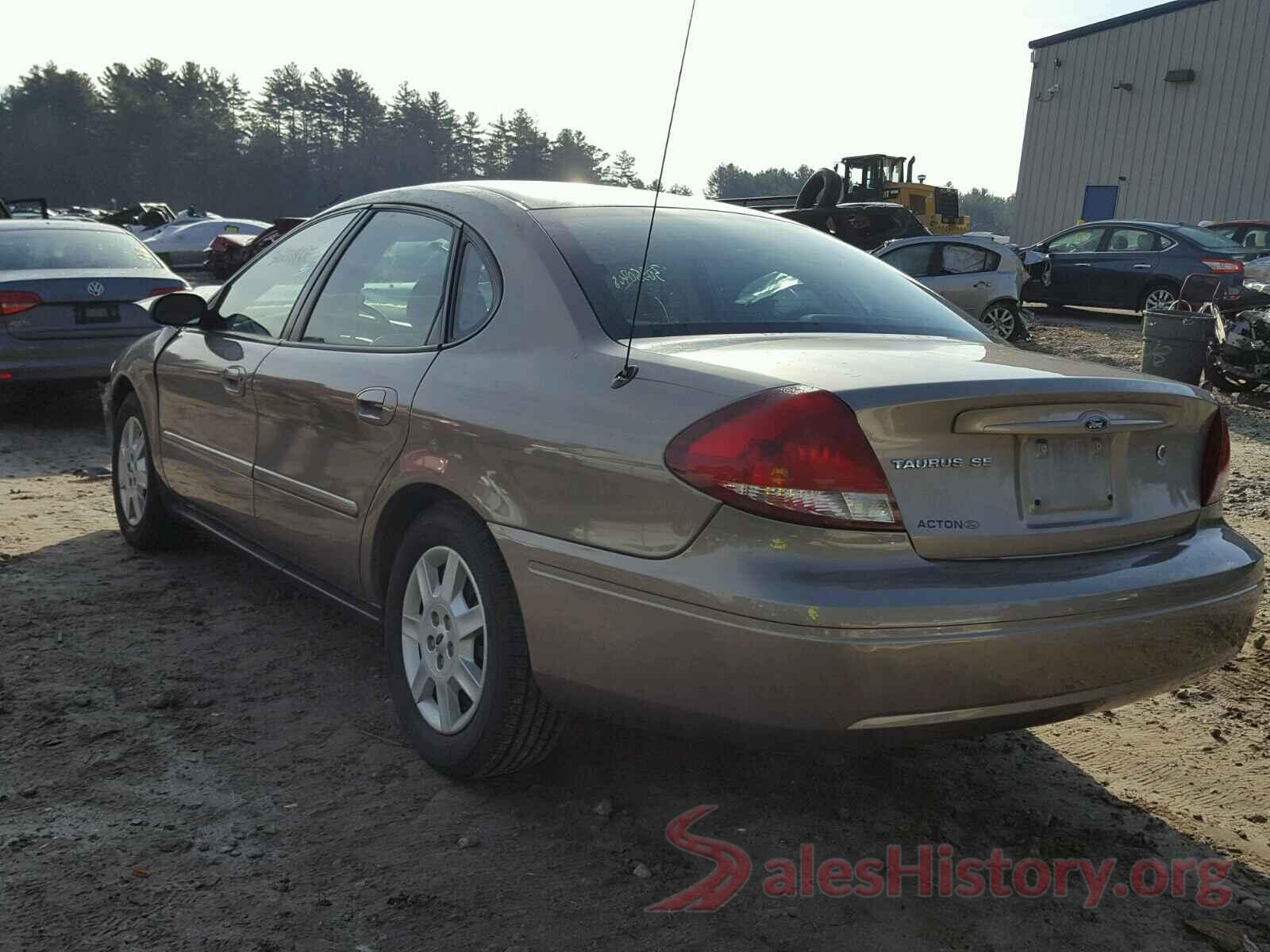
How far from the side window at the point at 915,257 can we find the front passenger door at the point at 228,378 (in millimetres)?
12161

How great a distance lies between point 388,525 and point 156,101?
342ft

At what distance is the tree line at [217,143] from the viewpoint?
94.4 metres

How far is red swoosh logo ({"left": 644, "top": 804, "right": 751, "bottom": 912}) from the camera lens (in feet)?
8.63

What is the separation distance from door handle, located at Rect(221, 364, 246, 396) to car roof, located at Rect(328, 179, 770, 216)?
71 centimetres

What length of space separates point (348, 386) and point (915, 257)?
13182 millimetres

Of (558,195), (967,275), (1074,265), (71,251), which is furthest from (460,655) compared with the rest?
(1074,265)

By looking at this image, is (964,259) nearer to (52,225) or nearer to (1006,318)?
(1006,318)

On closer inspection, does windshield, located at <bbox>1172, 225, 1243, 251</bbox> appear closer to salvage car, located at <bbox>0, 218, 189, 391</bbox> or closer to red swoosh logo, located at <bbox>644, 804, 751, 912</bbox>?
salvage car, located at <bbox>0, 218, 189, 391</bbox>

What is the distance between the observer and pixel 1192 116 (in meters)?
27.7

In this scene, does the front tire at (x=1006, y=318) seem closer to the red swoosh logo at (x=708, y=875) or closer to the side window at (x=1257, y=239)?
the side window at (x=1257, y=239)

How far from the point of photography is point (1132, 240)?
1767 cm

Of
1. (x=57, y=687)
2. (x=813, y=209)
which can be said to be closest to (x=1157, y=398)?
(x=57, y=687)

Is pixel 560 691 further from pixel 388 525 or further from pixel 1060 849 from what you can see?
pixel 1060 849

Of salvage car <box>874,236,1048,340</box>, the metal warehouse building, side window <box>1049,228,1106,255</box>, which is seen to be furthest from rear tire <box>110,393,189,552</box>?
the metal warehouse building
